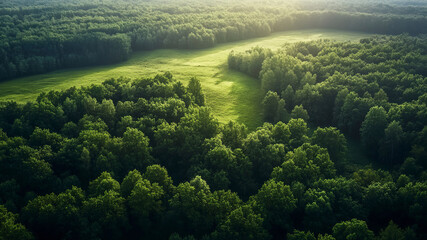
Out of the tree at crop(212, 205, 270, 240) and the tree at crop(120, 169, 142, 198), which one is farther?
the tree at crop(120, 169, 142, 198)

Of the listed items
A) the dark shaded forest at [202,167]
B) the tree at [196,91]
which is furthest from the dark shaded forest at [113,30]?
the tree at [196,91]

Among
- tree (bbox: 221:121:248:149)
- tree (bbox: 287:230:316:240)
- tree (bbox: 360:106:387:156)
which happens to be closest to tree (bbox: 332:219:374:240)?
tree (bbox: 287:230:316:240)

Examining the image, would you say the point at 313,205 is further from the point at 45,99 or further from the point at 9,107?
the point at 9,107

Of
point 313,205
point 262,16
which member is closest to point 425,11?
point 262,16

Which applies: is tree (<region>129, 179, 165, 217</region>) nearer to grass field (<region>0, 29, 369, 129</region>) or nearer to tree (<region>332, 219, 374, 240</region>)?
tree (<region>332, 219, 374, 240</region>)

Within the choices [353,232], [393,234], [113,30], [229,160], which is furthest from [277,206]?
[113,30]

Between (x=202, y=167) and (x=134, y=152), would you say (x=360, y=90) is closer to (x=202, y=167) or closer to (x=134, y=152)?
(x=202, y=167)
